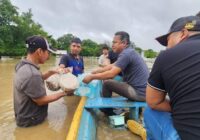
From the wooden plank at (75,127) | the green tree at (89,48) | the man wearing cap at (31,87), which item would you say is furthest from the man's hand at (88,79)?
the green tree at (89,48)

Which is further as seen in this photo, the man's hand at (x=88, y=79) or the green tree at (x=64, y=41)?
the green tree at (x=64, y=41)

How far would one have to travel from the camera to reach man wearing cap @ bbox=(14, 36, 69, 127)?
339 centimetres

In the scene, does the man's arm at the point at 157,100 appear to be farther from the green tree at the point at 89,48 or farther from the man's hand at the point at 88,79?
the green tree at the point at 89,48

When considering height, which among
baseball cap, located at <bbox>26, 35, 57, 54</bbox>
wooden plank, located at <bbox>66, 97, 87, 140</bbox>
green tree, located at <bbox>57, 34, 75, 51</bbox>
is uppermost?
green tree, located at <bbox>57, 34, 75, 51</bbox>

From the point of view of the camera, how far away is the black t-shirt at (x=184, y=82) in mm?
1883

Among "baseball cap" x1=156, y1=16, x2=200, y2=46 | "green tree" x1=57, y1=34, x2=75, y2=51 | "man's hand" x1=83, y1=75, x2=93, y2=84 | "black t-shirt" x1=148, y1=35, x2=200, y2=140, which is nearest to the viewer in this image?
"black t-shirt" x1=148, y1=35, x2=200, y2=140

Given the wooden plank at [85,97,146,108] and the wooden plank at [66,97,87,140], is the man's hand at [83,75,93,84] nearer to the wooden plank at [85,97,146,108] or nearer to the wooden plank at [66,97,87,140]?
the wooden plank at [85,97,146,108]

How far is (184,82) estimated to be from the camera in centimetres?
192

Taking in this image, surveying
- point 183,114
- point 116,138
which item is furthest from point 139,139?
point 183,114

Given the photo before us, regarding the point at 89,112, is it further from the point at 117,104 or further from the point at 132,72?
the point at 132,72

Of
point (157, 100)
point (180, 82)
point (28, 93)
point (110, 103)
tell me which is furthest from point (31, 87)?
point (180, 82)

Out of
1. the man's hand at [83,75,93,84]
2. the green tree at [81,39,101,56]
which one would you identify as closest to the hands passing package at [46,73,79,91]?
the man's hand at [83,75,93,84]

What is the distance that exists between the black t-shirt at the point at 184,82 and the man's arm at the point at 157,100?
0.76 ft

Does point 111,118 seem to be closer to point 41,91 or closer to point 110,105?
point 110,105
